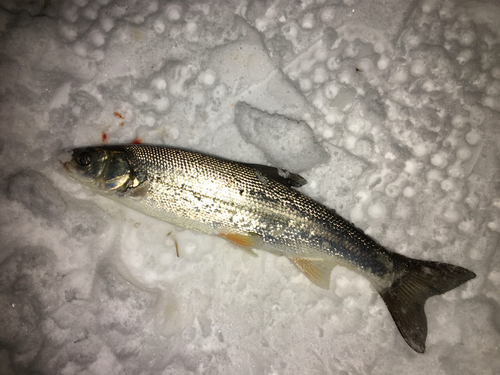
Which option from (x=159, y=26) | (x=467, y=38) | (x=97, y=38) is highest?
(x=467, y=38)

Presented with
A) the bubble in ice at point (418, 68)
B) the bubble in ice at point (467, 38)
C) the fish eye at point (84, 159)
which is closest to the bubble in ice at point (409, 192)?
the bubble in ice at point (418, 68)

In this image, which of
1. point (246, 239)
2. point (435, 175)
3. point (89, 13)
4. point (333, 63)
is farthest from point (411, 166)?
point (89, 13)

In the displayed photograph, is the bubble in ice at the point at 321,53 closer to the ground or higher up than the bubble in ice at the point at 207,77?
higher up

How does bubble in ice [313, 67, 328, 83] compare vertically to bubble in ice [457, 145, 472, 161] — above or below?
above

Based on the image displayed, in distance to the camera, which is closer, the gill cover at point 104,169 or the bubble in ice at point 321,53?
the gill cover at point 104,169

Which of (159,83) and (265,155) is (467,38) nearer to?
(265,155)

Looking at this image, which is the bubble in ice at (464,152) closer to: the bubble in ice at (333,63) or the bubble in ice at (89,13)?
the bubble in ice at (333,63)

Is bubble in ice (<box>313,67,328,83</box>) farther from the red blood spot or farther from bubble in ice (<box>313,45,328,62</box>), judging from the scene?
the red blood spot

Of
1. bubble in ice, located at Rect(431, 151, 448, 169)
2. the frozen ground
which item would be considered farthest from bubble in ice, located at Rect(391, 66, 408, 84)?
bubble in ice, located at Rect(431, 151, 448, 169)
